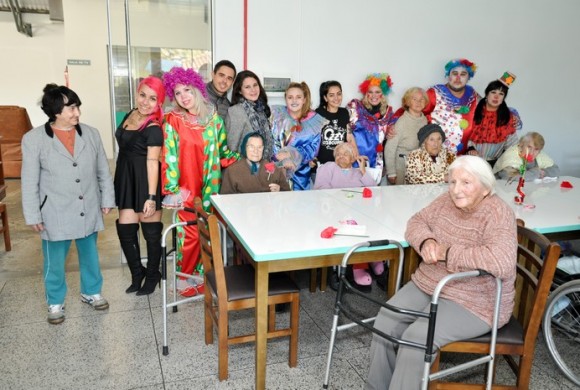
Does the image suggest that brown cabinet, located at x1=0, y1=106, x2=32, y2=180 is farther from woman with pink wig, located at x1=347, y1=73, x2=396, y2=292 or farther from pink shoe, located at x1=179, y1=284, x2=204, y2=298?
woman with pink wig, located at x1=347, y1=73, x2=396, y2=292

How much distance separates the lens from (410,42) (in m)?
4.55

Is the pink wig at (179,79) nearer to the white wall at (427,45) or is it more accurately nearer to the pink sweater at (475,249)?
the white wall at (427,45)

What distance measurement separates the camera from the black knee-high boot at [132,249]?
128 inches

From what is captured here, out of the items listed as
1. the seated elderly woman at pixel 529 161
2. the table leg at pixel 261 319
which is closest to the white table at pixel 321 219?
the table leg at pixel 261 319

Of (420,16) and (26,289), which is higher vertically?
(420,16)

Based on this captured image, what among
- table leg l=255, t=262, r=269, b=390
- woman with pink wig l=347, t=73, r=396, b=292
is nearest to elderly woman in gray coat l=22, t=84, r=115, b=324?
table leg l=255, t=262, r=269, b=390

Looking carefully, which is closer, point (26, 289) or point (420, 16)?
point (26, 289)

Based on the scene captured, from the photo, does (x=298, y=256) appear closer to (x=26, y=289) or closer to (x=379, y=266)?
(x=379, y=266)

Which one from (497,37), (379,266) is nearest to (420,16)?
(497,37)

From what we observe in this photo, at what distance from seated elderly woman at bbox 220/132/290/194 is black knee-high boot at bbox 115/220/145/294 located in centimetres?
66

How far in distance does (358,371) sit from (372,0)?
3278 millimetres

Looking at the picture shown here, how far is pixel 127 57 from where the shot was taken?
12.4 feet

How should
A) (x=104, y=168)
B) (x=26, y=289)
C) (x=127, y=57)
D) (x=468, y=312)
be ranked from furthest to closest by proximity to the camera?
(x=127, y=57) < (x=26, y=289) < (x=104, y=168) < (x=468, y=312)

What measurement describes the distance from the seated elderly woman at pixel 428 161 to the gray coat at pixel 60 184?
7.56 feet
